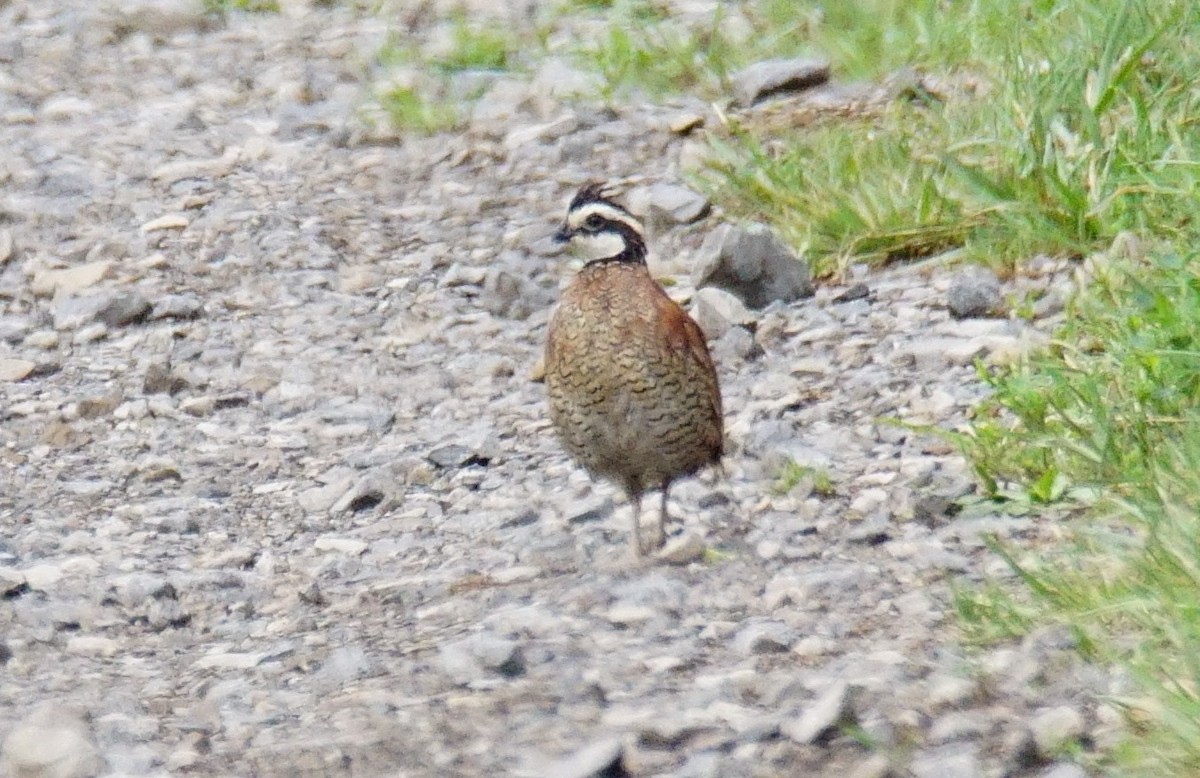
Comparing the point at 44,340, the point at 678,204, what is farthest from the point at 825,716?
the point at 44,340

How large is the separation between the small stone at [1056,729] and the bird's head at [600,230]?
2.44 meters

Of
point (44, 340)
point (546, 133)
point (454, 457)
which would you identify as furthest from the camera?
point (546, 133)

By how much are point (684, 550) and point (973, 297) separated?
1791 mm

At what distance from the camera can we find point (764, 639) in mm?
5004

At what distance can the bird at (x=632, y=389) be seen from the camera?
5969 millimetres

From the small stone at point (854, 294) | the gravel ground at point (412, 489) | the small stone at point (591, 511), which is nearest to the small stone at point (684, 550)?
the gravel ground at point (412, 489)

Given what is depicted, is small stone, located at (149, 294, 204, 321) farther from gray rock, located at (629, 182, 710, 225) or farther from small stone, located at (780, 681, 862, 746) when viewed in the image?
small stone, located at (780, 681, 862, 746)

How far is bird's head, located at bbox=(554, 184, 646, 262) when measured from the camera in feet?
20.7

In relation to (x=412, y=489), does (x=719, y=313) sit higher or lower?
higher

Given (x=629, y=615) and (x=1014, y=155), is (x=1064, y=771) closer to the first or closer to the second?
(x=629, y=615)

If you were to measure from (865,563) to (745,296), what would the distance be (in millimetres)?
2315

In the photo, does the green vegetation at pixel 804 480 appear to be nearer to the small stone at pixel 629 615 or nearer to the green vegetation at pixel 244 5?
the small stone at pixel 629 615

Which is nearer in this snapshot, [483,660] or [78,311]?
[483,660]

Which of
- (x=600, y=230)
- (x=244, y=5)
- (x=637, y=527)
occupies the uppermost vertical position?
(x=244, y=5)
